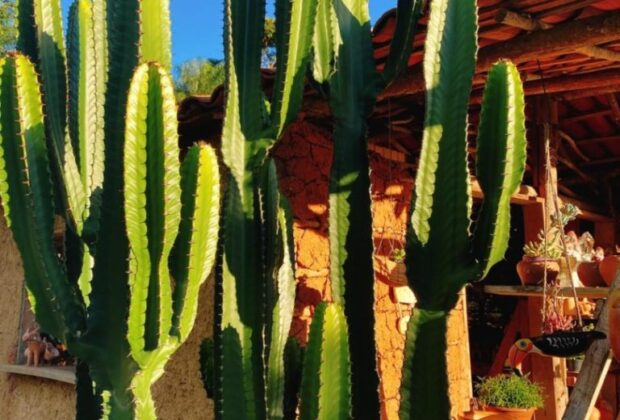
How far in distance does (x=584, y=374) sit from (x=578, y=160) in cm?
475

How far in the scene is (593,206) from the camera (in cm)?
761

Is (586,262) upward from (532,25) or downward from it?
downward

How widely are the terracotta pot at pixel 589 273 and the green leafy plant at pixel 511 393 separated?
72cm

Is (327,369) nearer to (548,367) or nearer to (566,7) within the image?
(566,7)

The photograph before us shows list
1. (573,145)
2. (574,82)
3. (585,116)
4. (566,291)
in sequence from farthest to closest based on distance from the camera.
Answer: (573,145) → (585,116) → (574,82) → (566,291)

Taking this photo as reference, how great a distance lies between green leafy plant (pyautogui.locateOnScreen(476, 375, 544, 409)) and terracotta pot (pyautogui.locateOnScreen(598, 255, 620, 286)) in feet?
2.74

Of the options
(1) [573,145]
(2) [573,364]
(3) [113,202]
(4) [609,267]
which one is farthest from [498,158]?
(1) [573,145]

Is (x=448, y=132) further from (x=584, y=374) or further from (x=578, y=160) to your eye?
(x=578, y=160)

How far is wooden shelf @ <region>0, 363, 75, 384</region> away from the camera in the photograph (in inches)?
219

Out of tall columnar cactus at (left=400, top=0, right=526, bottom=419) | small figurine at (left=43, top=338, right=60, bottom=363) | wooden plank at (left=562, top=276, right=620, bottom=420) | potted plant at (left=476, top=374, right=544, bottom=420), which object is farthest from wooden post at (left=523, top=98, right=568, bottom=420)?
small figurine at (left=43, top=338, right=60, bottom=363)

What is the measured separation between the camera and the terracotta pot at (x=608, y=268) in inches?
149

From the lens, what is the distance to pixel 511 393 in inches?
171

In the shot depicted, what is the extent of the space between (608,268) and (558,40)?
1547 mm

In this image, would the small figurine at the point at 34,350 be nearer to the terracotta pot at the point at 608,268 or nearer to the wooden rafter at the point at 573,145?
the terracotta pot at the point at 608,268
